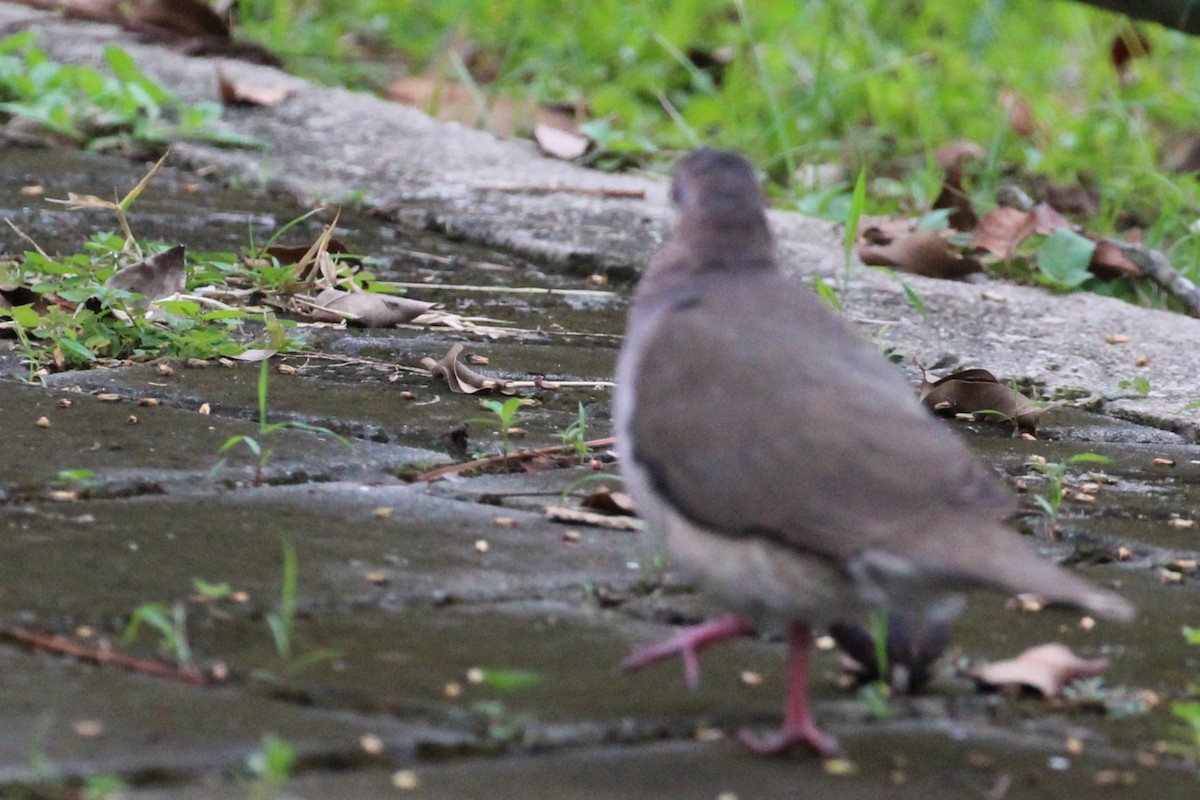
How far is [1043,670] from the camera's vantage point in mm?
2205

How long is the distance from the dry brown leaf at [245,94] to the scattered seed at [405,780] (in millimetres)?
4712

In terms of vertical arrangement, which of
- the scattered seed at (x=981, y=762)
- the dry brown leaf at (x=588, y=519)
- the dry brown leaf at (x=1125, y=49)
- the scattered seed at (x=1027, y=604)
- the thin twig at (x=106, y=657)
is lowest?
the dry brown leaf at (x=588, y=519)

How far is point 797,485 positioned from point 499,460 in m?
1.14

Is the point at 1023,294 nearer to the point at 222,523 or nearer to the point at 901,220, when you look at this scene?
the point at 901,220

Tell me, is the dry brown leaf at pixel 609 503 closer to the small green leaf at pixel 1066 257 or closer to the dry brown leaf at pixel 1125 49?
the small green leaf at pixel 1066 257

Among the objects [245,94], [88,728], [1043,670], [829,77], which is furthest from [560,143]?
[88,728]

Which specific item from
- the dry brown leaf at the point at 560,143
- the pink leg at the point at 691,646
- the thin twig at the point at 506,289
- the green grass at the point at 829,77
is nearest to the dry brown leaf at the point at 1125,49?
the green grass at the point at 829,77

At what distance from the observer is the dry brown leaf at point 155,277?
12.0 ft

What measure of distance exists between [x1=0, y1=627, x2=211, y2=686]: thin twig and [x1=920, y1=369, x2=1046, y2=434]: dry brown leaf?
1986 millimetres

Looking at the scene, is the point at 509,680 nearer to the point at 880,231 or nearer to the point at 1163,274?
the point at 880,231

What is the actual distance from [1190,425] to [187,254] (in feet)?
7.31

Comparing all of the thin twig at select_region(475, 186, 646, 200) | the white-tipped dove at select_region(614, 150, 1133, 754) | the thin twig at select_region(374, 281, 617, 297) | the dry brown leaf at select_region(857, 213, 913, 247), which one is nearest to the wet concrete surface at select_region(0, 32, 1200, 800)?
the white-tipped dove at select_region(614, 150, 1133, 754)

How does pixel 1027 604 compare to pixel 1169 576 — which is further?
pixel 1169 576

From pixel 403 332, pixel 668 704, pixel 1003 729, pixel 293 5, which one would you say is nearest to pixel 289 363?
pixel 403 332
